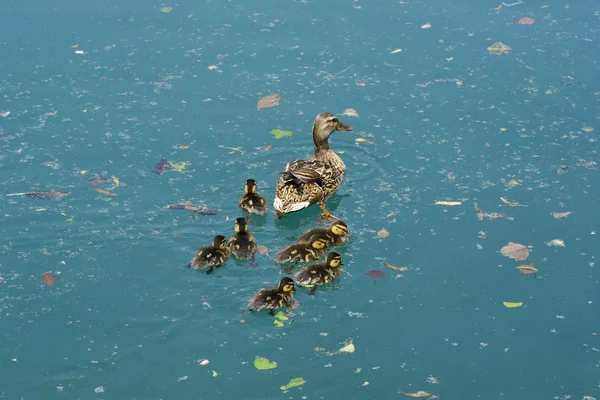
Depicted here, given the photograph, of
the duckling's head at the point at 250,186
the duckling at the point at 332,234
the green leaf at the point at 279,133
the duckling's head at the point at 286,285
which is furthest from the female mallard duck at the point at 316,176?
the duckling's head at the point at 286,285

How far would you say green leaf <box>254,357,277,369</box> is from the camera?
229 inches

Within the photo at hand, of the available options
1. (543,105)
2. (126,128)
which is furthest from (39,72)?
(543,105)

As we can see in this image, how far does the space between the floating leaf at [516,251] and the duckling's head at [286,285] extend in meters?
1.83

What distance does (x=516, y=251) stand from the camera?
6.93 meters

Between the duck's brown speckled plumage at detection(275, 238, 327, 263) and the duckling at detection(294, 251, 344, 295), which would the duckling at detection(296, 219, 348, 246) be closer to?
the duck's brown speckled plumage at detection(275, 238, 327, 263)

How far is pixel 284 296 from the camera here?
20.4 ft

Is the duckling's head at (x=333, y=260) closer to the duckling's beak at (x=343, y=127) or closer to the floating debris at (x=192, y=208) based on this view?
the floating debris at (x=192, y=208)

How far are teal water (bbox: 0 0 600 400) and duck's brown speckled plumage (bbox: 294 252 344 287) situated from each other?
0.10 m

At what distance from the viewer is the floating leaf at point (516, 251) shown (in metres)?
6.88

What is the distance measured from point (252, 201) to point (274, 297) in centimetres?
130

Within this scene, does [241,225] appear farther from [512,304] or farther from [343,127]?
[512,304]

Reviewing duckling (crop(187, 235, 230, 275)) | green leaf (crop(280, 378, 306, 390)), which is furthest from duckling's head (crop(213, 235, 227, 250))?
green leaf (crop(280, 378, 306, 390))

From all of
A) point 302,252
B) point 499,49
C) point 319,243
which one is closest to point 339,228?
point 319,243

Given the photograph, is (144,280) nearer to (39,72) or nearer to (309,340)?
(309,340)
